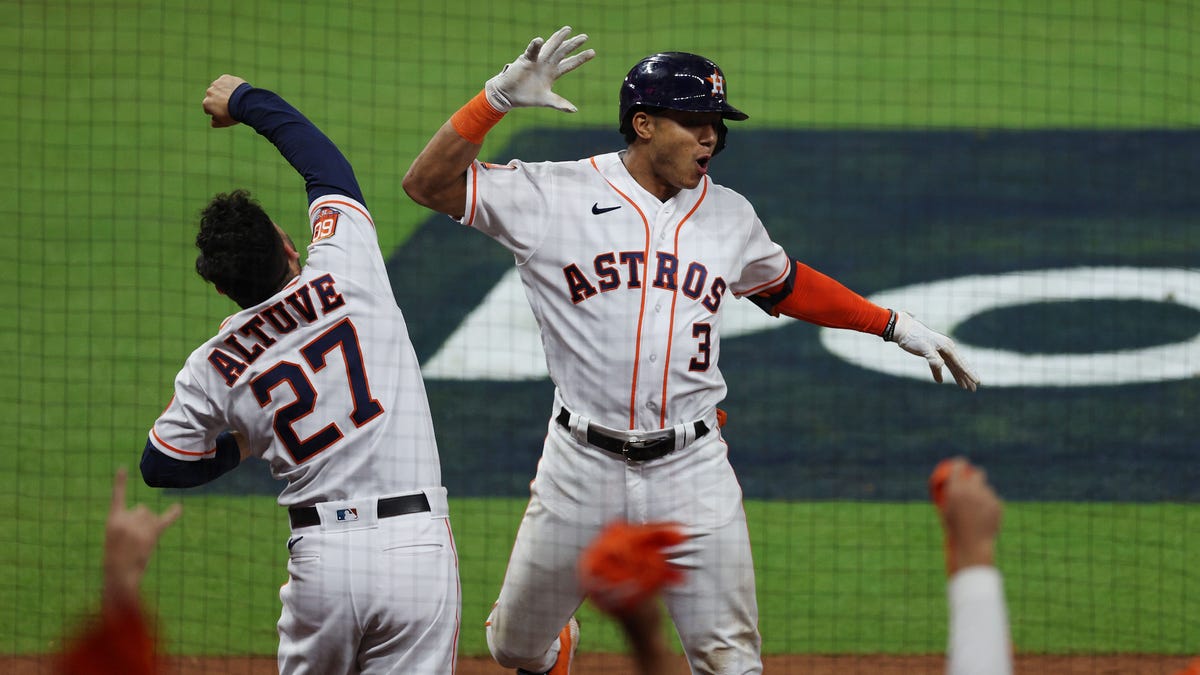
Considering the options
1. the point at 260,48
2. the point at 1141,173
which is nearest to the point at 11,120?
the point at 260,48

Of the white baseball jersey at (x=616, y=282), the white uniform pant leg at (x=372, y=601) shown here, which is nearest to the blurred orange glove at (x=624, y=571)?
the white uniform pant leg at (x=372, y=601)

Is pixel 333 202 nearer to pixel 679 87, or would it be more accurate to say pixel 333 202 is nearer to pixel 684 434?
pixel 679 87

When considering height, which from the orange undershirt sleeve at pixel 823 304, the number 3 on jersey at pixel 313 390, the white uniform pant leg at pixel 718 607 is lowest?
the white uniform pant leg at pixel 718 607

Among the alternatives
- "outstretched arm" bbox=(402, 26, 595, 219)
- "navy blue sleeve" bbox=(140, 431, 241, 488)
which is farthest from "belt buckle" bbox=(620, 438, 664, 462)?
"navy blue sleeve" bbox=(140, 431, 241, 488)

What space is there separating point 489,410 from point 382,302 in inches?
151

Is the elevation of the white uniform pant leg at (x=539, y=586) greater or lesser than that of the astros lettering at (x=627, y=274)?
lesser

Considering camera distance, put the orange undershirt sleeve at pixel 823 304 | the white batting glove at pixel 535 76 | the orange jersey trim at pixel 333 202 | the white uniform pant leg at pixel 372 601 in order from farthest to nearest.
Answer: the orange undershirt sleeve at pixel 823 304 → the white batting glove at pixel 535 76 → the orange jersey trim at pixel 333 202 → the white uniform pant leg at pixel 372 601

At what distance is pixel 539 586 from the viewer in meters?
4.53

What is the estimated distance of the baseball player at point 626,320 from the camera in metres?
4.39

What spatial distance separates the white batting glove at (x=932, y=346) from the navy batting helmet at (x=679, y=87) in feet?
3.30

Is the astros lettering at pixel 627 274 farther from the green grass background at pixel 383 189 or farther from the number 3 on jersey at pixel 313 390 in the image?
the green grass background at pixel 383 189

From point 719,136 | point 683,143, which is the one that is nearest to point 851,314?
point 719,136

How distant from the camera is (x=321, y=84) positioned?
10.7 meters

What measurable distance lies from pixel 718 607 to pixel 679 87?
5.43 feet
